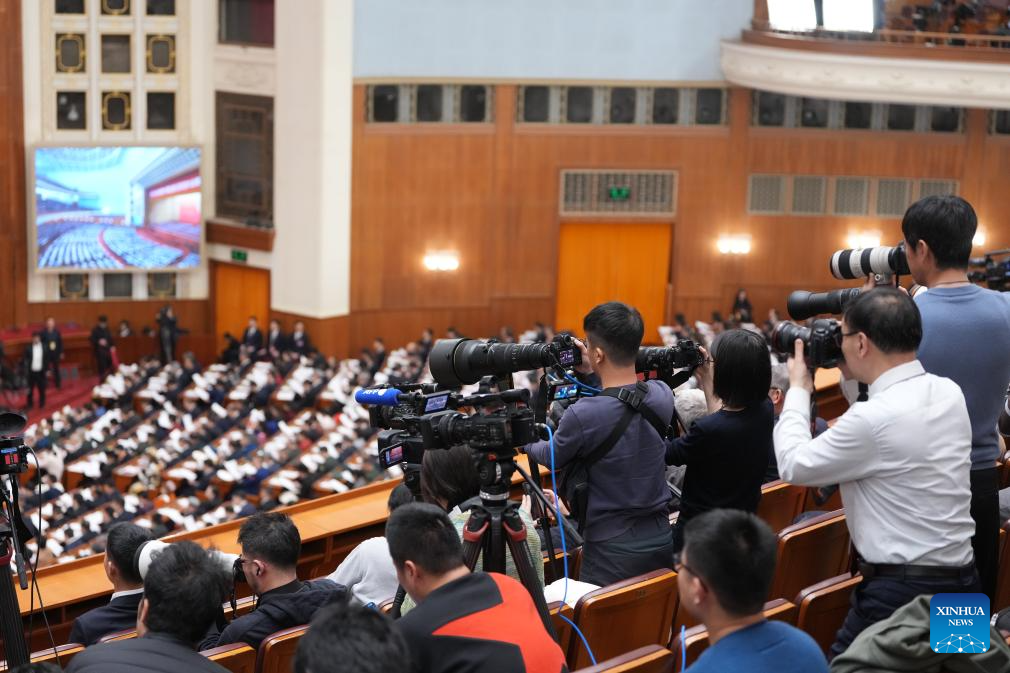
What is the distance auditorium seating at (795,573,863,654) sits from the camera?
11.3 feet

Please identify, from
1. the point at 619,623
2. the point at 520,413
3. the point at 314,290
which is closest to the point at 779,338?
the point at 520,413

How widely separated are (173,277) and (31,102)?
3.07 m

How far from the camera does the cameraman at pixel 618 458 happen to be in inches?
149

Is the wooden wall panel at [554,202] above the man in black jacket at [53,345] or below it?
above

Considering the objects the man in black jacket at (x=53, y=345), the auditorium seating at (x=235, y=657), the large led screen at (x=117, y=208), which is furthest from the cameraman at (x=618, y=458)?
the large led screen at (x=117, y=208)

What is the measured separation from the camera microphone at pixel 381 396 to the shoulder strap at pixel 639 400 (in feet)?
2.04

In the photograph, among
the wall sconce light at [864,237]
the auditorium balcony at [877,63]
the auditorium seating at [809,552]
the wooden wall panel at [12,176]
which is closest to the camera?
the auditorium seating at [809,552]

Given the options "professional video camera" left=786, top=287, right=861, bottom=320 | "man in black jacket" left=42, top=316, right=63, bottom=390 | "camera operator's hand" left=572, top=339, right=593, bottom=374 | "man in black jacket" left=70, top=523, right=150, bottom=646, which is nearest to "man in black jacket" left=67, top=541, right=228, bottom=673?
"man in black jacket" left=70, top=523, right=150, bottom=646

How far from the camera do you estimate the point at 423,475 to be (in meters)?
3.70

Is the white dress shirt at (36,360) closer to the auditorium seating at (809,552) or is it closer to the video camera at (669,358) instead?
the video camera at (669,358)

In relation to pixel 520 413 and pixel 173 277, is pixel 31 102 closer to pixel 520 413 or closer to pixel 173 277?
pixel 173 277

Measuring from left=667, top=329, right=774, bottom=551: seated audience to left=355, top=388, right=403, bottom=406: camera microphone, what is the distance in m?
0.87

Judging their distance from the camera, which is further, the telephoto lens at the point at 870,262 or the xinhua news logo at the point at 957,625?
the telephoto lens at the point at 870,262

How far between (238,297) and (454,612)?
668 inches
